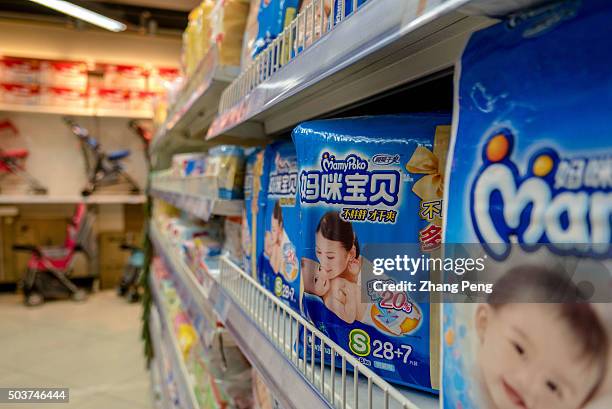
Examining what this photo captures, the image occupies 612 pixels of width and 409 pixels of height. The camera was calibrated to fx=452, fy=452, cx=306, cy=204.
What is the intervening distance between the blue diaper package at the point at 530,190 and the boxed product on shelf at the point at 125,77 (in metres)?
5.45

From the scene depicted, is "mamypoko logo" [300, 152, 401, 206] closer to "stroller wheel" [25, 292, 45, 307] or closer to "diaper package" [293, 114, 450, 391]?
"diaper package" [293, 114, 450, 391]

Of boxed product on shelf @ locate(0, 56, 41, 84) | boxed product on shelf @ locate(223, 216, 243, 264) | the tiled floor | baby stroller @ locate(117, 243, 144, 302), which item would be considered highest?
boxed product on shelf @ locate(0, 56, 41, 84)

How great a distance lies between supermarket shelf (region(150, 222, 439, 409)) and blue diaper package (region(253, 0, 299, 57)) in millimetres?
502

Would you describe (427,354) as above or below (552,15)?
below

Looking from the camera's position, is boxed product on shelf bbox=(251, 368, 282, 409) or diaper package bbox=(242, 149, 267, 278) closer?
boxed product on shelf bbox=(251, 368, 282, 409)

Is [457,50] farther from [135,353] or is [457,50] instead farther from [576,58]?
[135,353]

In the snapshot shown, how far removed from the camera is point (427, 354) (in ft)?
1.74

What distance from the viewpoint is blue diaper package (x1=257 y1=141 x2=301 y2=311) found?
0.77 meters

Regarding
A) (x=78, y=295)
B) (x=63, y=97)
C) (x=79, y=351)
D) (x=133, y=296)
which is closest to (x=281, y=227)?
(x=79, y=351)

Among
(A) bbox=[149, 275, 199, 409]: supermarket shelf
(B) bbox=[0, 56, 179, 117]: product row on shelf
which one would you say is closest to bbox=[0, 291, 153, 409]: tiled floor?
(A) bbox=[149, 275, 199, 409]: supermarket shelf

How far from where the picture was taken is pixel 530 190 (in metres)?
0.31

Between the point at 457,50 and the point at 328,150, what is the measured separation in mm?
213

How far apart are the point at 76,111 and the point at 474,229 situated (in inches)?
219

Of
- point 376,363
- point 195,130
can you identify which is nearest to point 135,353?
point 195,130
